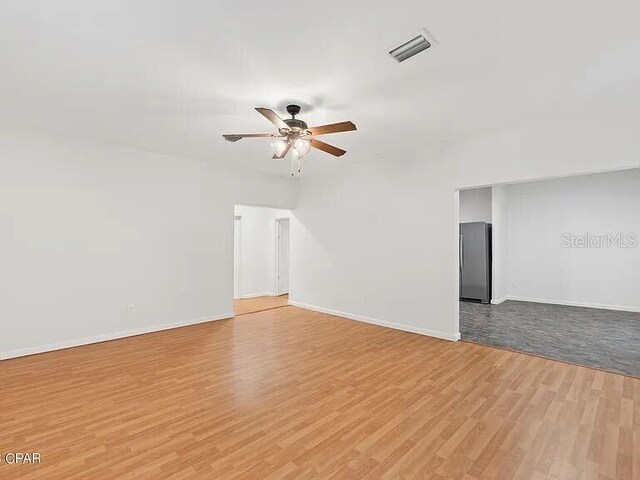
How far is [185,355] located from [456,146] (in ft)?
15.2

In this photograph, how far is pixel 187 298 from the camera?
5375 millimetres

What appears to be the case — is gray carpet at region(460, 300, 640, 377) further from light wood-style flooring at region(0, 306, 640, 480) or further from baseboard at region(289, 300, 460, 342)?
light wood-style flooring at region(0, 306, 640, 480)

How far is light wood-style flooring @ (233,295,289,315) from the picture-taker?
21.6ft

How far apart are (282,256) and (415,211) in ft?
14.6

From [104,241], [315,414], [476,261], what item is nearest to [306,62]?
[315,414]

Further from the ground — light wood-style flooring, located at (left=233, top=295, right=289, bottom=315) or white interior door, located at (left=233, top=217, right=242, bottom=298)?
white interior door, located at (left=233, top=217, right=242, bottom=298)

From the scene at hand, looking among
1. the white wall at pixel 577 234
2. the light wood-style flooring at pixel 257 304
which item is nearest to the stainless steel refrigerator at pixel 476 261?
the white wall at pixel 577 234

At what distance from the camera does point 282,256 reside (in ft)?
27.9

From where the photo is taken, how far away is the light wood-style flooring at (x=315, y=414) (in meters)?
1.98

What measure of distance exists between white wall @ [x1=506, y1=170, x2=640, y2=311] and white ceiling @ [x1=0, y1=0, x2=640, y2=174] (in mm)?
4300

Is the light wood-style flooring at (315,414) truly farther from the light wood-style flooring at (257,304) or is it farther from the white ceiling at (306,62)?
the white ceiling at (306,62)

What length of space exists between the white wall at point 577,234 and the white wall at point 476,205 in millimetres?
611

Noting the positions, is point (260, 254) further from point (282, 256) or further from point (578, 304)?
point (578, 304)

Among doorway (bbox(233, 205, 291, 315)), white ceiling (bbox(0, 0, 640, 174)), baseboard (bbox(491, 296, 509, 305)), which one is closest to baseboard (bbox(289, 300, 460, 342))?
doorway (bbox(233, 205, 291, 315))
